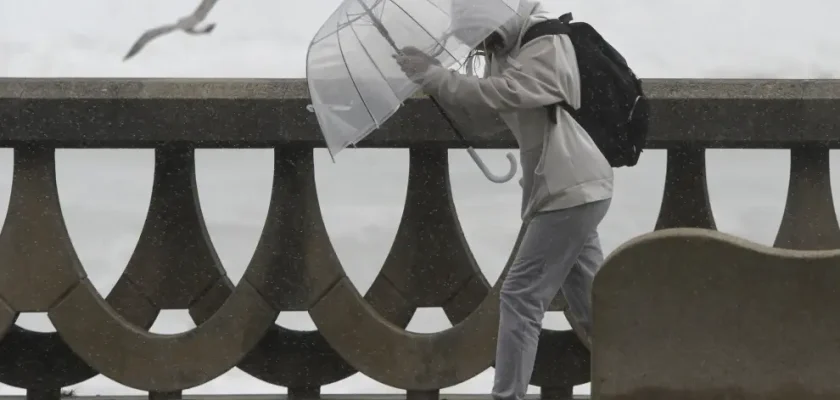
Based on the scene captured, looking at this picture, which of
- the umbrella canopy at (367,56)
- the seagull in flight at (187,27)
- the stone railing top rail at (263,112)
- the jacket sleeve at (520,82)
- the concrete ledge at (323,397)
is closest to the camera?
the jacket sleeve at (520,82)

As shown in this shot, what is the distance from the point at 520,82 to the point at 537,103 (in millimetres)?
A: 75

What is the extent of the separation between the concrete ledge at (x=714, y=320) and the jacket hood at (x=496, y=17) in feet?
Result: 3.40

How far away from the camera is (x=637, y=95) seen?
11.9ft

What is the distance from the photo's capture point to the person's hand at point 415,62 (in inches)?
137

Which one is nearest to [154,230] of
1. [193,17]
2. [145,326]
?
[145,326]

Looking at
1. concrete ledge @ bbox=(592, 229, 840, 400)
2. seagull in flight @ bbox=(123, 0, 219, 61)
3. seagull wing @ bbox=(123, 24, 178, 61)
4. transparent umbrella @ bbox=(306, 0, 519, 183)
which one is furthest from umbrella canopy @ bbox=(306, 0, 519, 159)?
concrete ledge @ bbox=(592, 229, 840, 400)

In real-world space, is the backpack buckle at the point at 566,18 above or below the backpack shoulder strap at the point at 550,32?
above

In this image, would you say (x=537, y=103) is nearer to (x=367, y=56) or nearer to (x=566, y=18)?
(x=566, y=18)

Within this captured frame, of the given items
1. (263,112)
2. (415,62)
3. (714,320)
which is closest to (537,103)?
(415,62)

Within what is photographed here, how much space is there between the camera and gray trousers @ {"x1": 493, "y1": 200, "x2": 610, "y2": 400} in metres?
3.61

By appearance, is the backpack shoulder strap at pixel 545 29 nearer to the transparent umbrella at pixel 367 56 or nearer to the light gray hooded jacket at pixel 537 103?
the light gray hooded jacket at pixel 537 103

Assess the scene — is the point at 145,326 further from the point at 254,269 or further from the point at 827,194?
the point at 827,194

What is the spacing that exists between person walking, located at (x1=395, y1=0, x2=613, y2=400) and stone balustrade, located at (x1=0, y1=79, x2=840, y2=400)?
2.01 ft

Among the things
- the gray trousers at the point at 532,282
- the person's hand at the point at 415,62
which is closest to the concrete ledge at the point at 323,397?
the gray trousers at the point at 532,282
